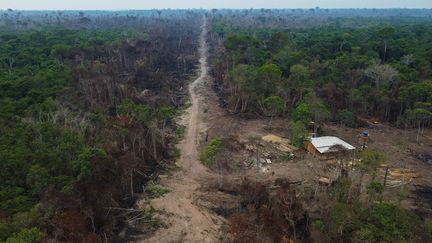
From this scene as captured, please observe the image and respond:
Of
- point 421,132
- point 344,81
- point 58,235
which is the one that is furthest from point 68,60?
point 421,132

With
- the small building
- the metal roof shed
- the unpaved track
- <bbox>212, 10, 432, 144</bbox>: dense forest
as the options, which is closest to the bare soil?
the unpaved track

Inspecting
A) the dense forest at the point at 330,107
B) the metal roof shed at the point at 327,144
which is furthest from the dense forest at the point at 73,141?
the metal roof shed at the point at 327,144

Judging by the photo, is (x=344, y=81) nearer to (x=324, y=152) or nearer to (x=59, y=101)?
(x=324, y=152)

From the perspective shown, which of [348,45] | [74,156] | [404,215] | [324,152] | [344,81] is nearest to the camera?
[404,215]

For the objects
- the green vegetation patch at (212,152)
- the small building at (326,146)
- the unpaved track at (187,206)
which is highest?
the green vegetation patch at (212,152)

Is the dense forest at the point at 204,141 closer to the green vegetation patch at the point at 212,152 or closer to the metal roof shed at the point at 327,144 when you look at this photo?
the green vegetation patch at the point at 212,152

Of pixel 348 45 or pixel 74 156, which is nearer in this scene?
pixel 74 156

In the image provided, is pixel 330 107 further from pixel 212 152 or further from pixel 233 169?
pixel 212 152
